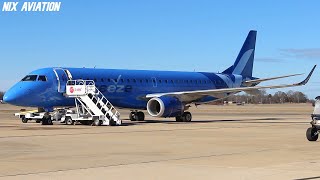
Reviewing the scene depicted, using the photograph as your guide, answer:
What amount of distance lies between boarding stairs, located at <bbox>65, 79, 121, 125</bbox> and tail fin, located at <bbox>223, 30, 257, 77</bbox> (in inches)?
661

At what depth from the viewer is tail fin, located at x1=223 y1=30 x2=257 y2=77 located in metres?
50.2

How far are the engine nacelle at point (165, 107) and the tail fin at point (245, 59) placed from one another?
12.1 m

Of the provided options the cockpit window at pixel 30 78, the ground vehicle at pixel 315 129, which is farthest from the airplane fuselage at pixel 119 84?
the ground vehicle at pixel 315 129

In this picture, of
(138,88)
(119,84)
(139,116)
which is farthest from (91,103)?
(139,116)

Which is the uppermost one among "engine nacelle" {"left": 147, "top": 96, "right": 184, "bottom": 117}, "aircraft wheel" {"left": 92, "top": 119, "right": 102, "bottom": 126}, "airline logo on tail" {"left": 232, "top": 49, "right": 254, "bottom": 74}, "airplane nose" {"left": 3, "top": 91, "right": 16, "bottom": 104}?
"airline logo on tail" {"left": 232, "top": 49, "right": 254, "bottom": 74}

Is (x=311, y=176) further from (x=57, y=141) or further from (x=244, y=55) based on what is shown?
(x=244, y=55)

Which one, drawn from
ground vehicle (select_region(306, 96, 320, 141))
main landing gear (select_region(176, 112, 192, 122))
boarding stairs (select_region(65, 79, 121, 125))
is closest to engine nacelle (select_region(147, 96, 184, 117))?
main landing gear (select_region(176, 112, 192, 122))

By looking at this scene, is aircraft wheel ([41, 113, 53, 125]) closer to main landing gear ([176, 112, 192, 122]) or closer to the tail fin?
main landing gear ([176, 112, 192, 122])

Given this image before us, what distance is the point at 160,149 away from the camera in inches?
708

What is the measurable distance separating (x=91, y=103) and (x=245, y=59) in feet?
63.9

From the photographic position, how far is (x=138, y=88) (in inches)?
1593

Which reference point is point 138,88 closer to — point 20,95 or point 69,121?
point 69,121

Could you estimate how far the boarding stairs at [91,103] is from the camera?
1336 inches

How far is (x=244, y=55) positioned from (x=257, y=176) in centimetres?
3928
